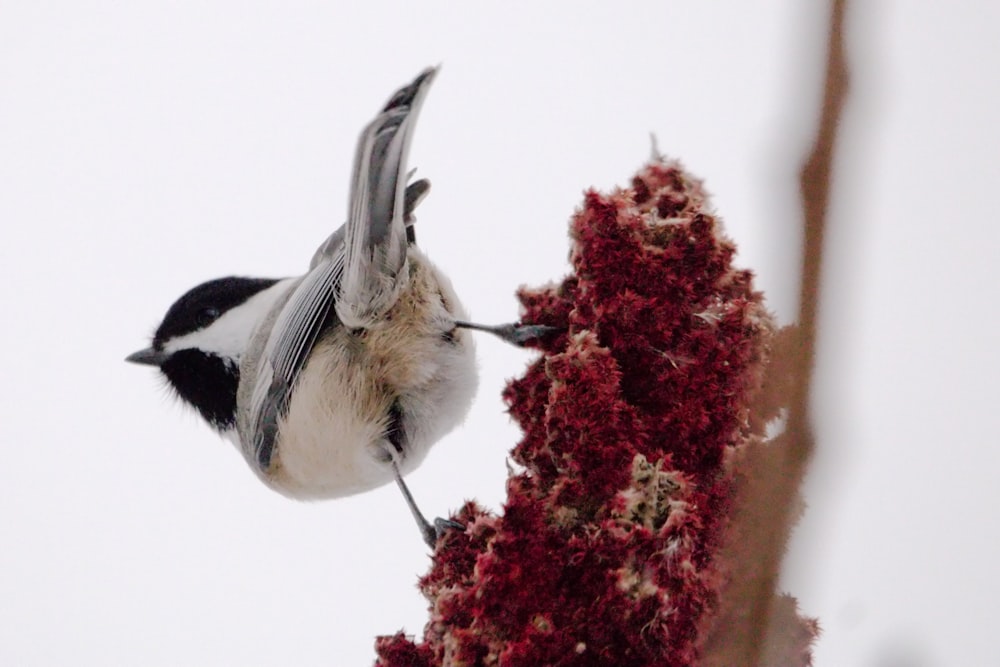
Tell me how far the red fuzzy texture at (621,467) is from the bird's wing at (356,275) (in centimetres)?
56

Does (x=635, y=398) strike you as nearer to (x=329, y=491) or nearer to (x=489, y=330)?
(x=489, y=330)

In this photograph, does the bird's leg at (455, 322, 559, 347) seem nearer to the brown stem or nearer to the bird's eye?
the bird's eye

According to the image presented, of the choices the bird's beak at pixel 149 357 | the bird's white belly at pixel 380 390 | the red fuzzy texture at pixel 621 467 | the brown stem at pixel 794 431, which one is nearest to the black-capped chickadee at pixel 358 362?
the bird's white belly at pixel 380 390

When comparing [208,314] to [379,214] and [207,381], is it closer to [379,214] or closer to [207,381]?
[207,381]

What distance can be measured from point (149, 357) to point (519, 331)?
1.46m

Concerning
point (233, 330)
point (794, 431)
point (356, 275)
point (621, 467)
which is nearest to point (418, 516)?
point (356, 275)

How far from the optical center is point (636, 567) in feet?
4.33

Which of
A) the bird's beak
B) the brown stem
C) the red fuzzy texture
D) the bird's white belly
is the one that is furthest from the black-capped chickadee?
the brown stem

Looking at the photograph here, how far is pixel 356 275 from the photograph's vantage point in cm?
223

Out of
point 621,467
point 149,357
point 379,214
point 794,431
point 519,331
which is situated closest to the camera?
point 794,431

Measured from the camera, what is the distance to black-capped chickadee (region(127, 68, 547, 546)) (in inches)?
89.0

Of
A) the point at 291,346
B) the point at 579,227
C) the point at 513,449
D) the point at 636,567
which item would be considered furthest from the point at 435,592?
the point at 291,346

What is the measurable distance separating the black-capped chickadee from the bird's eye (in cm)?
5

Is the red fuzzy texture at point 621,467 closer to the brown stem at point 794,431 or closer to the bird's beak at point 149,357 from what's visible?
A: the brown stem at point 794,431
